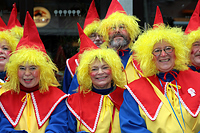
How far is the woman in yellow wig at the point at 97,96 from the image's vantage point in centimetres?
328

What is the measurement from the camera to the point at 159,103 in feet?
9.98

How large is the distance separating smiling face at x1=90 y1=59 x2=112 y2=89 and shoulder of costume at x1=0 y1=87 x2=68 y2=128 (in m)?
0.47

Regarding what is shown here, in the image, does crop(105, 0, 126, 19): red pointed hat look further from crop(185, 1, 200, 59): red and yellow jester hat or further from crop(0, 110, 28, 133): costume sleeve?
crop(0, 110, 28, 133): costume sleeve

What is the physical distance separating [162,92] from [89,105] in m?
0.91

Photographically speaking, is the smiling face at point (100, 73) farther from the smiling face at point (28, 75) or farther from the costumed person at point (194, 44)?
the costumed person at point (194, 44)

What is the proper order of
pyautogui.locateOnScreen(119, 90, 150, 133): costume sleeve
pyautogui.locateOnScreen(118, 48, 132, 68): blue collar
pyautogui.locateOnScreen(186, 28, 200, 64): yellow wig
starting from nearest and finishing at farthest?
pyautogui.locateOnScreen(119, 90, 150, 133): costume sleeve → pyautogui.locateOnScreen(186, 28, 200, 64): yellow wig → pyautogui.locateOnScreen(118, 48, 132, 68): blue collar

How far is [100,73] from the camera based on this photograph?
10.9ft

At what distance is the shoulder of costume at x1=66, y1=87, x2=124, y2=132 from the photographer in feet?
10.8

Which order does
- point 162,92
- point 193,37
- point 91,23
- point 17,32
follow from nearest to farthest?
point 162,92
point 193,37
point 17,32
point 91,23

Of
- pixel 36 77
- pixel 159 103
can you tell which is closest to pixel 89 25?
pixel 36 77

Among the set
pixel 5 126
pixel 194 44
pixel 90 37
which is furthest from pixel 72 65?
pixel 194 44

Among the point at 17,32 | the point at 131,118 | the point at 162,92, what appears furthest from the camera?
the point at 17,32

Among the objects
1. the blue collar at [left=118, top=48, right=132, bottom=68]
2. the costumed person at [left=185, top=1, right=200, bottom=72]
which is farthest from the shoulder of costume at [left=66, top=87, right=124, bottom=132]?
the costumed person at [left=185, top=1, right=200, bottom=72]

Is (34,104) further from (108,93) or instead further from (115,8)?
(115,8)
